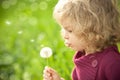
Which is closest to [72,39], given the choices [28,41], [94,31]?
[94,31]

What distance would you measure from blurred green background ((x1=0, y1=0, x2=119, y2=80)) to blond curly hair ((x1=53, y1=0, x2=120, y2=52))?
0.95m

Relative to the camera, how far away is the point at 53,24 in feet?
12.1

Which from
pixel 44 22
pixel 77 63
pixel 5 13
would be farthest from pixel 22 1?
pixel 77 63

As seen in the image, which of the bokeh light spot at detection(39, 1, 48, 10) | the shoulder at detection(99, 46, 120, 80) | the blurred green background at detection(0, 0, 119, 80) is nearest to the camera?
Answer: the shoulder at detection(99, 46, 120, 80)

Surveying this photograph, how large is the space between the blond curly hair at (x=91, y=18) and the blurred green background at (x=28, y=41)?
946mm

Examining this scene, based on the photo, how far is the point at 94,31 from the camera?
90.0 inches


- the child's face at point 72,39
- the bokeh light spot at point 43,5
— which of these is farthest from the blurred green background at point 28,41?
the child's face at point 72,39

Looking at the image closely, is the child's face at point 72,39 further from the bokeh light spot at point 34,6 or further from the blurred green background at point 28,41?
the bokeh light spot at point 34,6

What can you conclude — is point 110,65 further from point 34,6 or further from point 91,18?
point 34,6

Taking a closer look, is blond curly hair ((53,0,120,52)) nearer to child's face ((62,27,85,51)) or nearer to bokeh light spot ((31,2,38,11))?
child's face ((62,27,85,51))

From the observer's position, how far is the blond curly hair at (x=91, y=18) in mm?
2271

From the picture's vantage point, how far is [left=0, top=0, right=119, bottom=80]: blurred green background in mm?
3320

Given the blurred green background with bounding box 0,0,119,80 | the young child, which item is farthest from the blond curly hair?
the blurred green background with bounding box 0,0,119,80

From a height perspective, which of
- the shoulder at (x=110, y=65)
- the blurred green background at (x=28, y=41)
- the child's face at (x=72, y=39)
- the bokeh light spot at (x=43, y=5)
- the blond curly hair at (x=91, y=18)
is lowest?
the blurred green background at (x=28, y=41)
